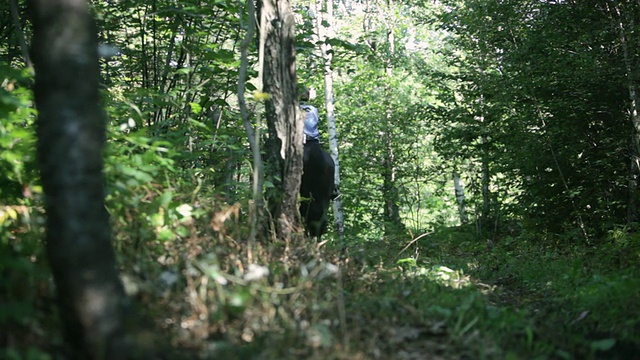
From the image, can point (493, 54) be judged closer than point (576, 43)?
No

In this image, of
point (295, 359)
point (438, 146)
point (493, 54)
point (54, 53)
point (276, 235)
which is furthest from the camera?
point (438, 146)

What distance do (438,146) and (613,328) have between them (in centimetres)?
987

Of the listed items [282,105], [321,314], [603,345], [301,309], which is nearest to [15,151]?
[301,309]

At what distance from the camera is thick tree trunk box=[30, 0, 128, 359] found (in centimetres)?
248

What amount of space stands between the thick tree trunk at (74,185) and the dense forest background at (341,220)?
255 millimetres

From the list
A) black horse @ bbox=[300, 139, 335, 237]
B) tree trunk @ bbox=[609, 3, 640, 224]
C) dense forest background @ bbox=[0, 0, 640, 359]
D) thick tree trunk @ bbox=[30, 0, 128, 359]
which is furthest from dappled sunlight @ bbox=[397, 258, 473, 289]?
tree trunk @ bbox=[609, 3, 640, 224]

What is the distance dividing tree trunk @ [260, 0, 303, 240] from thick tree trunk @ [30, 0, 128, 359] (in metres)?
3.08

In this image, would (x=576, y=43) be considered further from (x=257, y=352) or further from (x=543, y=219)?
→ (x=257, y=352)

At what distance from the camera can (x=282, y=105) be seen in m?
5.61

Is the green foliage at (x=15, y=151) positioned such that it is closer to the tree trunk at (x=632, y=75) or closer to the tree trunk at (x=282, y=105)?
the tree trunk at (x=282, y=105)

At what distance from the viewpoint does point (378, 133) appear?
55.3 feet

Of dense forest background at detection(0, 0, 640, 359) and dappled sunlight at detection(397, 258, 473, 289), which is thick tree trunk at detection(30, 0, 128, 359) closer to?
dense forest background at detection(0, 0, 640, 359)

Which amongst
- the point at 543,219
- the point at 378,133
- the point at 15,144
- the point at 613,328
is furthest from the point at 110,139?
the point at 378,133

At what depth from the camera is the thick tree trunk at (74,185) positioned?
97.7 inches
